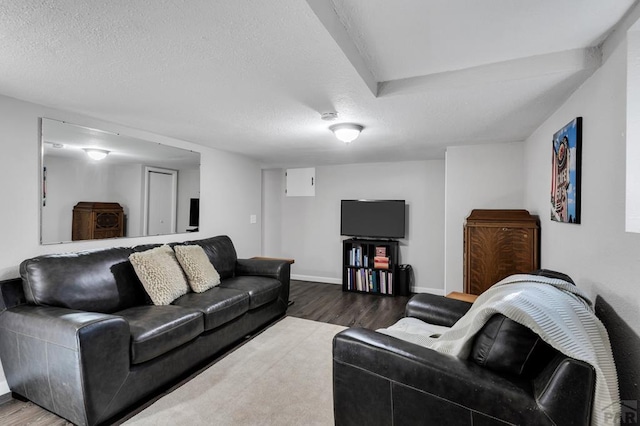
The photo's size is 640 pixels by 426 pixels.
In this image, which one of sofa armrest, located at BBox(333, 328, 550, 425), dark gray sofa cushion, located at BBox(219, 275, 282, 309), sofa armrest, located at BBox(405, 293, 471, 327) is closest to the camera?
sofa armrest, located at BBox(333, 328, 550, 425)

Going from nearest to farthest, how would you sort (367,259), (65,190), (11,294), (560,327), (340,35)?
(560,327), (340,35), (11,294), (65,190), (367,259)

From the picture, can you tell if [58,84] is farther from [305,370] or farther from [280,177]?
[280,177]

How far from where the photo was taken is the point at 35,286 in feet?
6.63

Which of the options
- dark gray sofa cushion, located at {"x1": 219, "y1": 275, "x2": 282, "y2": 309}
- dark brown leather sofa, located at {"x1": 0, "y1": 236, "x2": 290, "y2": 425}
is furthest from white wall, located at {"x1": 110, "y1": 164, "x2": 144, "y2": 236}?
dark gray sofa cushion, located at {"x1": 219, "y1": 275, "x2": 282, "y2": 309}

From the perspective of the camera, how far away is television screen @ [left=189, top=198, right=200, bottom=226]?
3.64 metres

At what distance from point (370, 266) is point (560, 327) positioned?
12.3ft

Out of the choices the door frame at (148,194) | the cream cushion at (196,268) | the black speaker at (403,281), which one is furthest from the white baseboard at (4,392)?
the black speaker at (403,281)

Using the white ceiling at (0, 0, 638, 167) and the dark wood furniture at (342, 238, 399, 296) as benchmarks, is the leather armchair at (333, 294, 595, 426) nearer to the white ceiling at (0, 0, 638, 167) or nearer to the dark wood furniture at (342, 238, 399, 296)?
the white ceiling at (0, 0, 638, 167)

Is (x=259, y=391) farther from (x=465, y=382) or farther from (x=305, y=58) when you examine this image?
(x=305, y=58)

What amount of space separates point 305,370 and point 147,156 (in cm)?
269

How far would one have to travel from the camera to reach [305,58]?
153 centimetres

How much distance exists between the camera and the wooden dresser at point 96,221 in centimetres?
256

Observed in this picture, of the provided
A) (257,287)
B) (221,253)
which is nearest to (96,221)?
(221,253)

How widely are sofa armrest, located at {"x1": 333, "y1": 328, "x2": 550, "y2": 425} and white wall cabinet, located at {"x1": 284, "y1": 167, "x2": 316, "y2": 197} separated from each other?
4.21 meters
